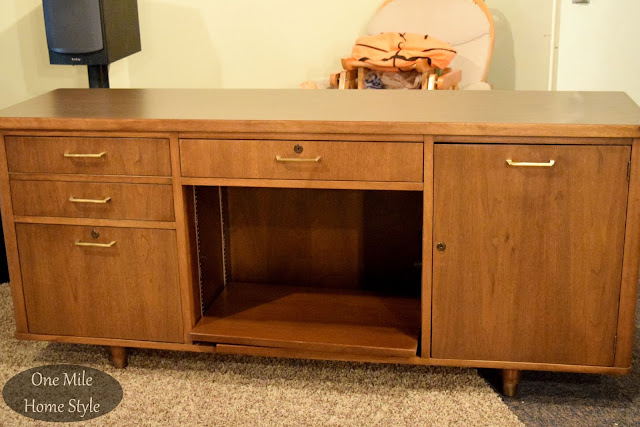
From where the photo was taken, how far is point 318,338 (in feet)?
6.02

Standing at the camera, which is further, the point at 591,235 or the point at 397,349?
the point at 397,349

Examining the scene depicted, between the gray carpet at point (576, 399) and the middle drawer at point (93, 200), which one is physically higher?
the middle drawer at point (93, 200)

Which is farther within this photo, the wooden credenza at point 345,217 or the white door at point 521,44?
the white door at point 521,44

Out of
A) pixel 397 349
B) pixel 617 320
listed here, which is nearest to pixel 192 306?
pixel 397 349

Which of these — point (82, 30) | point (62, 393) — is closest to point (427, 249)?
point (62, 393)

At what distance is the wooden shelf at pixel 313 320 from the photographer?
71.5 inches

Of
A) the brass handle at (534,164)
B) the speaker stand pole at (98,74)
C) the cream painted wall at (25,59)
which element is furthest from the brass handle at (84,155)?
the cream painted wall at (25,59)

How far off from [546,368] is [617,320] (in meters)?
0.19

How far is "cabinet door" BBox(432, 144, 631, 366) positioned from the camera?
1628 millimetres

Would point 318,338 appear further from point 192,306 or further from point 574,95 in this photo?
point 574,95

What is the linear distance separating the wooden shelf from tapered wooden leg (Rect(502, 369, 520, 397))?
0.73 feet

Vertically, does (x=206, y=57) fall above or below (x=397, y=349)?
above

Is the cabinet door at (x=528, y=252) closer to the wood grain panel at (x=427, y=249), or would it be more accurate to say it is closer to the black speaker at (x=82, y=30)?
the wood grain panel at (x=427, y=249)

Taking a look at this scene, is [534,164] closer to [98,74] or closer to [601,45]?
[601,45]
